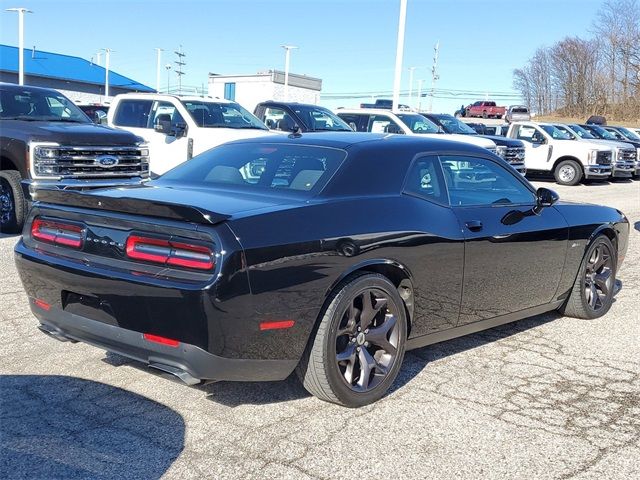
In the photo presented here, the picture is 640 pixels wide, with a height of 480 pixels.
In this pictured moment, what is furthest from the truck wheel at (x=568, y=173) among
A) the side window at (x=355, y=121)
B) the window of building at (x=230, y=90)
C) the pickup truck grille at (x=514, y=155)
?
the window of building at (x=230, y=90)

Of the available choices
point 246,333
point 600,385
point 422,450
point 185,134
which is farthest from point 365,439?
point 185,134

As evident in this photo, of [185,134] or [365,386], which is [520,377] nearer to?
[365,386]

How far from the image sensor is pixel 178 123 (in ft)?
43.3

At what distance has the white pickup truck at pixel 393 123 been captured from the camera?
56.7ft

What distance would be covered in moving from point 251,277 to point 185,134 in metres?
10.00

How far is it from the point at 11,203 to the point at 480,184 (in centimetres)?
677

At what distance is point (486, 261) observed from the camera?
4867 mm

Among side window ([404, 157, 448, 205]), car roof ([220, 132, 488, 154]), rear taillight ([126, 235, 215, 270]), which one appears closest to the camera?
rear taillight ([126, 235, 215, 270])

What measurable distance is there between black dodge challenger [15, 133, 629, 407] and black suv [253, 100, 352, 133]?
1029 cm

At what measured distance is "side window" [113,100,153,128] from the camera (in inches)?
538

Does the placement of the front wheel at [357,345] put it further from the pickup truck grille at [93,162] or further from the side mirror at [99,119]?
the side mirror at [99,119]

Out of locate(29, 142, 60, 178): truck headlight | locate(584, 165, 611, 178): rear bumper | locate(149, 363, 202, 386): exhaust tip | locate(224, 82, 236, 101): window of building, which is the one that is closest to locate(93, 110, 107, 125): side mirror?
locate(29, 142, 60, 178): truck headlight

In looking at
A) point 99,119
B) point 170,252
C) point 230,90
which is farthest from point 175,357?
point 230,90

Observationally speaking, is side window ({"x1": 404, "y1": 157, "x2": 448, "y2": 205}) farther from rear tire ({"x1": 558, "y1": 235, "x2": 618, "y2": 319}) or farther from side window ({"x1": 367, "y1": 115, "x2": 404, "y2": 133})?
side window ({"x1": 367, "y1": 115, "x2": 404, "y2": 133})
